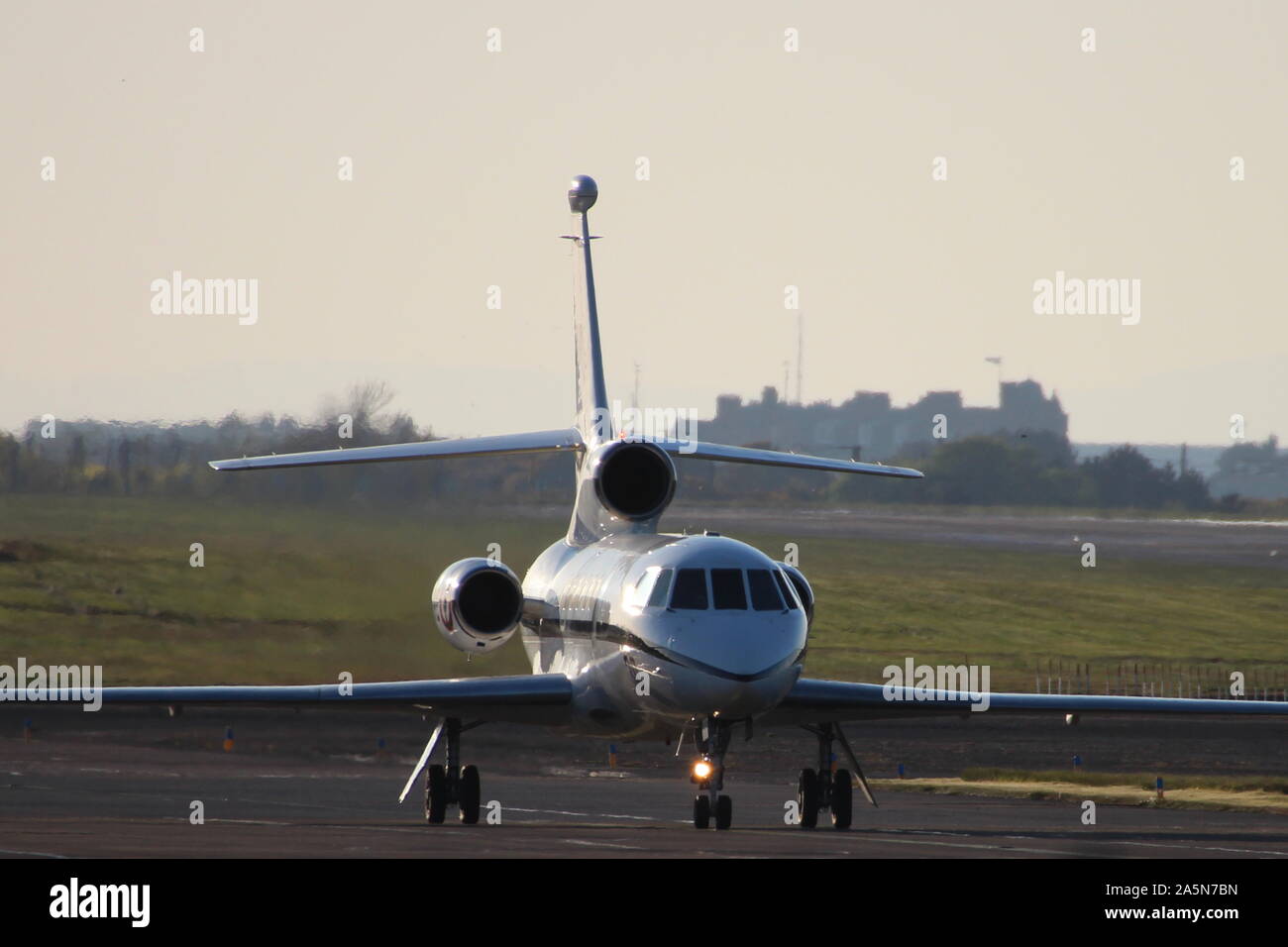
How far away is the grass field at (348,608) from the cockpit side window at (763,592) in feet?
33.9

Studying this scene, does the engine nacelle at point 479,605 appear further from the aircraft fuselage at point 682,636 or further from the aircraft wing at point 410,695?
the aircraft fuselage at point 682,636

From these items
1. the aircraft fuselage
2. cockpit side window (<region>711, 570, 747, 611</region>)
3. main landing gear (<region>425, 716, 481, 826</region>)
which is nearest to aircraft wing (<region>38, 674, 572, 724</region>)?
the aircraft fuselage

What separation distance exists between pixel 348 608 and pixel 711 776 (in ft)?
45.3

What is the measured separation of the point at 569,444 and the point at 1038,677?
2239 centimetres

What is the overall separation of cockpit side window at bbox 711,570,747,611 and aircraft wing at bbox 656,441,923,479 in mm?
4071

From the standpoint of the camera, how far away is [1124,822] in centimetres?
2819

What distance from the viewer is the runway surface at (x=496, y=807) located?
22.6 m

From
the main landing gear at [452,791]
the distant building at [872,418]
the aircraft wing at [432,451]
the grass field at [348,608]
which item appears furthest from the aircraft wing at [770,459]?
the distant building at [872,418]

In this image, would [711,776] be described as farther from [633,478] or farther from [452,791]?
[633,478]

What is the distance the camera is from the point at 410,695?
27734 millimetres

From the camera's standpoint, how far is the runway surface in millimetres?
22609

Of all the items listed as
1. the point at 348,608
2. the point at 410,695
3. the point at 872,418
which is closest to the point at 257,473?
the point at 348,608
